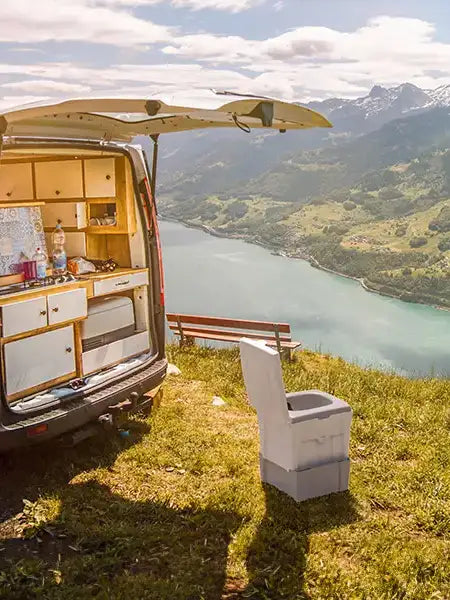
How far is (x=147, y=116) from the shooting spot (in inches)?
197

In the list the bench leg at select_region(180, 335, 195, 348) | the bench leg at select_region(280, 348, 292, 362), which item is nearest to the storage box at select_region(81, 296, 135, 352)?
the bench leg at select_region(180, 335, 195, 348)

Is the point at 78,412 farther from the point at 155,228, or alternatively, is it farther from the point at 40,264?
the point at 155,228

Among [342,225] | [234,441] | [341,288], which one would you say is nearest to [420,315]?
[341,288]

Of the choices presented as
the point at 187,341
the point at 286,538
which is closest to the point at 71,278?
the point at 286,538

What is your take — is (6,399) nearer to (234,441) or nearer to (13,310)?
(13,310)

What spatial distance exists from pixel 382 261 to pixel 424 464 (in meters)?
147

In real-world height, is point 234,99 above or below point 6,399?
above

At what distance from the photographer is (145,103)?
14.2ft

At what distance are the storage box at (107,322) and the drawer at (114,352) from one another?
0.06 metres

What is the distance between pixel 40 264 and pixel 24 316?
30.4 inches

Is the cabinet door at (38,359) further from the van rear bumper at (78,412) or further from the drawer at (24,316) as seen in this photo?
the van rear bumper at (78,412)

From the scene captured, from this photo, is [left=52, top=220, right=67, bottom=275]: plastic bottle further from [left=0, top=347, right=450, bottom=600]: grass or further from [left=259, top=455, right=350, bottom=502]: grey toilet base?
[left=259, top=455, right=350, bottom=502]: grey toilet base

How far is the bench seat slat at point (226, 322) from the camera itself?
38.5 ft

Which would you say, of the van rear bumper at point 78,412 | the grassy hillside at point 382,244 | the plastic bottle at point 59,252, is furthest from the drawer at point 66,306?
the grassy hillside at point 382,244
